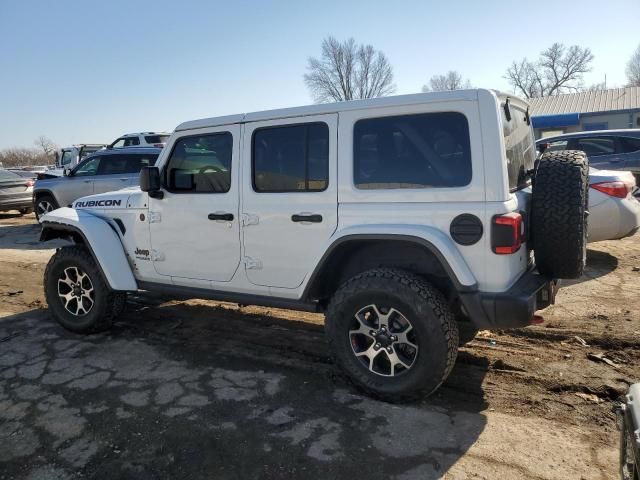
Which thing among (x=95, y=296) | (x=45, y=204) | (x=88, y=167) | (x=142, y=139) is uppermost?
→ (x=142, y=139)

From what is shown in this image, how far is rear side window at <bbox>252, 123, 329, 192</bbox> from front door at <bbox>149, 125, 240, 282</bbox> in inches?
8.4

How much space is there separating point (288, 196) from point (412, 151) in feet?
3.15

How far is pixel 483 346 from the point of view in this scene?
427 cm

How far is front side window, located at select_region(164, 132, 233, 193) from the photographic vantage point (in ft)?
13.1

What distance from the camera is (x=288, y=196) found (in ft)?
12.0

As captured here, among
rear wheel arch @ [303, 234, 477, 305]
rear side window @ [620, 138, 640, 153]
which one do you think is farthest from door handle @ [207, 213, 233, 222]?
rear side window @ [620, 138, 640, 153]

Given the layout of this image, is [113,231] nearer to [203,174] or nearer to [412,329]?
[203,174]

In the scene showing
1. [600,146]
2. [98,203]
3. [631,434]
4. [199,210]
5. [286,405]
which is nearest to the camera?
[631,434]

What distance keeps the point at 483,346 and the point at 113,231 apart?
346cm

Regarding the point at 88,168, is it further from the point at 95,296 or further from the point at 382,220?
the point at 382,220

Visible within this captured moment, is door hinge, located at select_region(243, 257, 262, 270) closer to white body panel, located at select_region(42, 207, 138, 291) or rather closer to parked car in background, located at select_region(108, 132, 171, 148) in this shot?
white body panel, located at select_region(42, 207, 138, 291)

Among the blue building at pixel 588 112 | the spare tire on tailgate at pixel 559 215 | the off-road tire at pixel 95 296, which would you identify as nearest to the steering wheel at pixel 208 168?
the off-road tire at pixel 95 296

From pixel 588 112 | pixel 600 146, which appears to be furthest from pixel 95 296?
pixel 588 112

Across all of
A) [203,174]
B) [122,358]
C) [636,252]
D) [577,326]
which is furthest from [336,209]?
[636,252]
